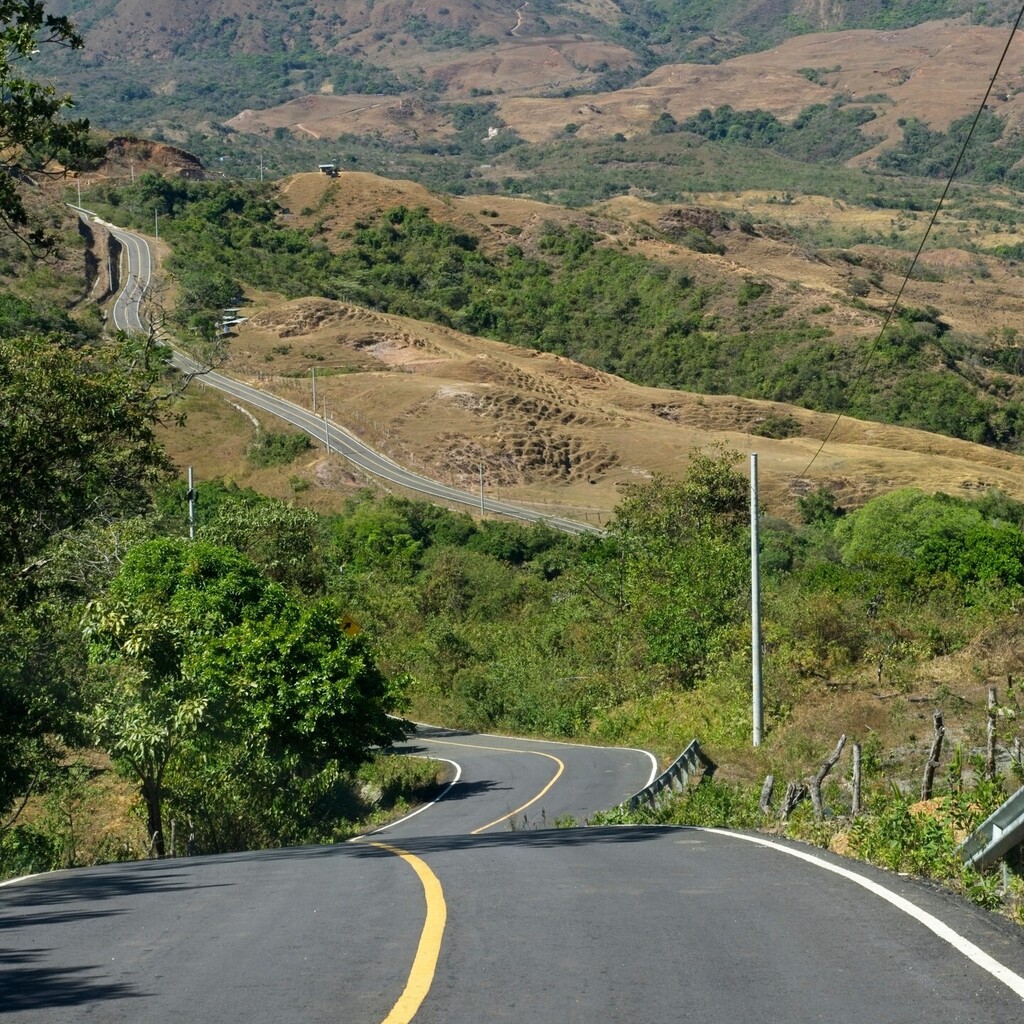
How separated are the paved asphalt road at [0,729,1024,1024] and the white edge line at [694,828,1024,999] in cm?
2

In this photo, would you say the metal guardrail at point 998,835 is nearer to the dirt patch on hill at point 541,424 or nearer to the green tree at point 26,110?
the green tree at point 26,110

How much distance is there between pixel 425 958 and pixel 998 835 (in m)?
4.32

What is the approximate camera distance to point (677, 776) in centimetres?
2292

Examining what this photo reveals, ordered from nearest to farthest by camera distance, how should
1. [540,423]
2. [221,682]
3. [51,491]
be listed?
[51,491], [221,682], [540,423]

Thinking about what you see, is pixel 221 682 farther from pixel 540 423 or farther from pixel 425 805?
pixel 540 423

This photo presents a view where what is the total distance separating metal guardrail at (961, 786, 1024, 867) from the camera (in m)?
8.61

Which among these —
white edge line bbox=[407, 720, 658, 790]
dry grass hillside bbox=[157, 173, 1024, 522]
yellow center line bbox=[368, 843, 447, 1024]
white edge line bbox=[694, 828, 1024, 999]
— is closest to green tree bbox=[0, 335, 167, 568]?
yellow center line bbox=[368, 843, 447, 1024]

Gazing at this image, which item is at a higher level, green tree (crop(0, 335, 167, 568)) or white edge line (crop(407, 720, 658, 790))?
green tree (crop(0, 335, 167, 568))

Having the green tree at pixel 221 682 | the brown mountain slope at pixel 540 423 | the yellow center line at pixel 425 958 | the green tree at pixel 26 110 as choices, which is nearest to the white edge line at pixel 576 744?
the green tree at pixel 221 682

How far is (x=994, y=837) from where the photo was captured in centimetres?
882

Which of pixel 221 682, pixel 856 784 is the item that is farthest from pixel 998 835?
pixel 221 682

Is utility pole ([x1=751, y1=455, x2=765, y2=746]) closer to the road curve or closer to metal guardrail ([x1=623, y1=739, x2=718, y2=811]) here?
metal guardrail ([x1=623, y1=739, x2=718, y2=811])

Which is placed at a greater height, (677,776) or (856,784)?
(856,784)

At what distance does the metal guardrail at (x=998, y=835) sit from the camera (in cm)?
861
